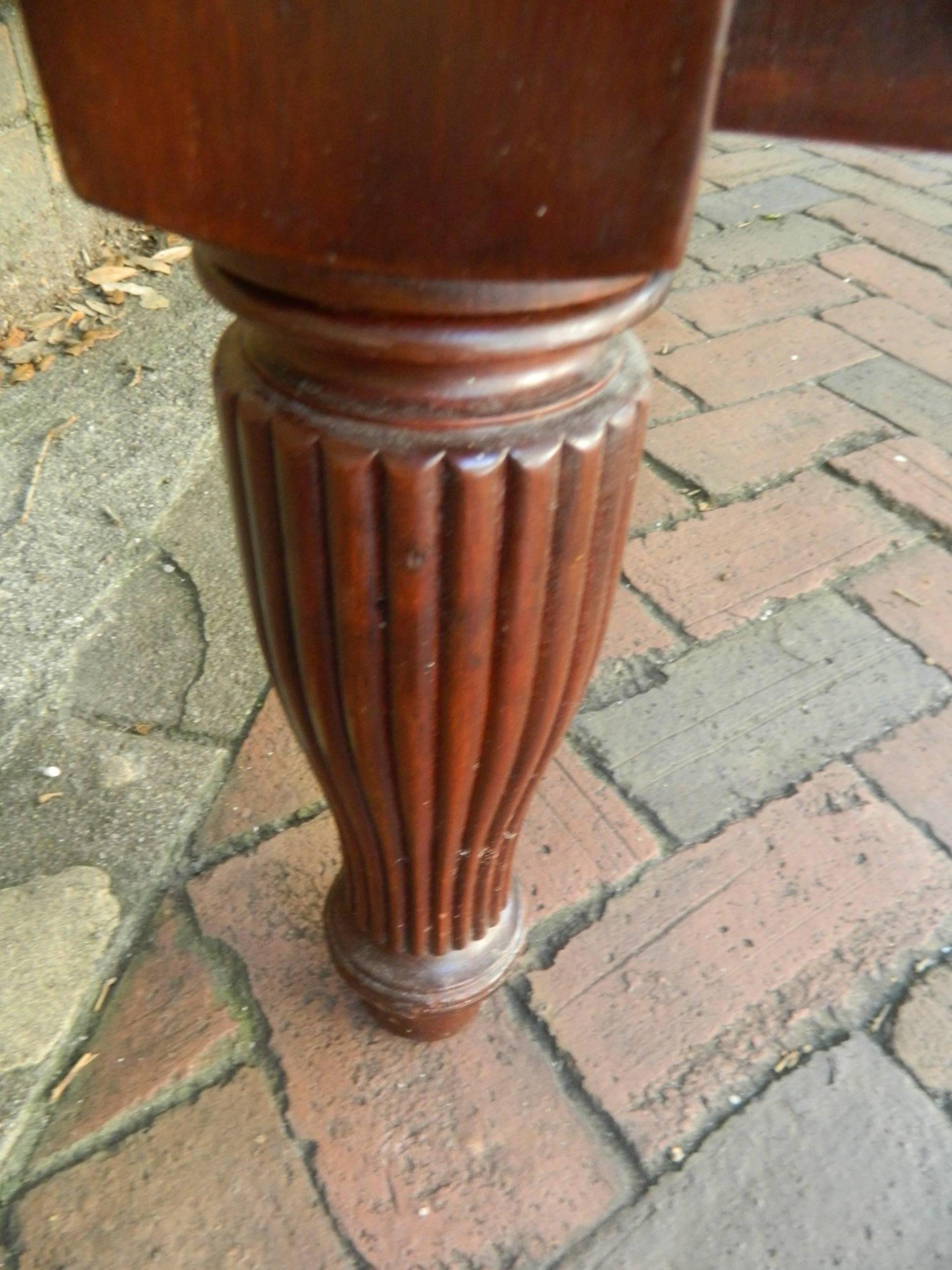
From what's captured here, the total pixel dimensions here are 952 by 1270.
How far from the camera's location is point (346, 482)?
51 cm

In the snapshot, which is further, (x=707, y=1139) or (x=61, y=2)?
(x=707, y=1139)

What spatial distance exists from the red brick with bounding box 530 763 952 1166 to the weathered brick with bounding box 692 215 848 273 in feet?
4.98

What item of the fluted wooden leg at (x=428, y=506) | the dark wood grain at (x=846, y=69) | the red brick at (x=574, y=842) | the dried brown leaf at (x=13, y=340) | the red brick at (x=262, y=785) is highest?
the dark wood grain at (x=846, y=69)

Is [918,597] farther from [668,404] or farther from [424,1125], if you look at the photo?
[424,1125]

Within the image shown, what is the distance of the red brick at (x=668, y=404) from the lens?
1.84 meters

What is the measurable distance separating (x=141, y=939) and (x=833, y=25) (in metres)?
1.00


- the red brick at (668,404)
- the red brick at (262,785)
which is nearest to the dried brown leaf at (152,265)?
the red brick at (668,404)

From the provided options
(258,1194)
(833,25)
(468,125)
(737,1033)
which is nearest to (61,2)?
(468,125)

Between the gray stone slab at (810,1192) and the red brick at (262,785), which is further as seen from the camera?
the red brick at (262,785)

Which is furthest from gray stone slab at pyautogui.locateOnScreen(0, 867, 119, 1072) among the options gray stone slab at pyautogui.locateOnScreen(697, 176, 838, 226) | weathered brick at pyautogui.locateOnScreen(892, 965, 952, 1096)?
gray stone slab at pyautogui.locateOnScreen(697, 176, 838, 226)

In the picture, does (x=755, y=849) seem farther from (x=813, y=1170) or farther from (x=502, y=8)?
(x=502, y=8)

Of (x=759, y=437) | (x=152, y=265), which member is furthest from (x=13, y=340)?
(x=759, y=437)

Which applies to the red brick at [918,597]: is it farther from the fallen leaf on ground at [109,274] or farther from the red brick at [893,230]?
the fallen leaf on ground at [109,274]

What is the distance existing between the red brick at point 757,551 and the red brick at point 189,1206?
34.0 inches
